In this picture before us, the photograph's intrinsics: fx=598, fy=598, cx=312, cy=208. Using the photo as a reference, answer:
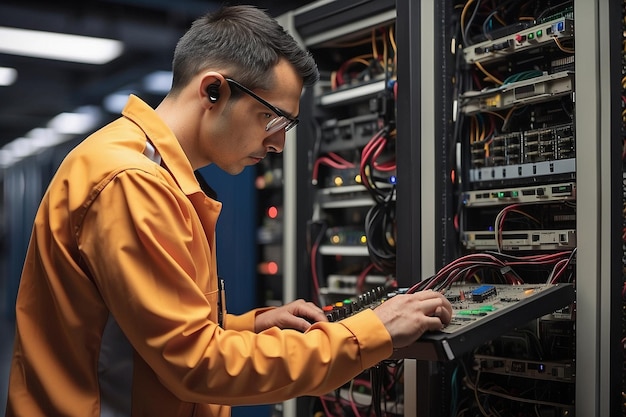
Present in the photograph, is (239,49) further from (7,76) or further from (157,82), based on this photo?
(7,76)

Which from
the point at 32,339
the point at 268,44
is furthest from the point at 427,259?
the point at 32,339

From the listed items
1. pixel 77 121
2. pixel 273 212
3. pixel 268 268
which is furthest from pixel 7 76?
pixel 268 268

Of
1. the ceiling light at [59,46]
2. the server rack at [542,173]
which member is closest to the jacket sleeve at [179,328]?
the server rack at [542,173]

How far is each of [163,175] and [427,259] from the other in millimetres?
1064

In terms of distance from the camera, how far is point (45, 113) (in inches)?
144

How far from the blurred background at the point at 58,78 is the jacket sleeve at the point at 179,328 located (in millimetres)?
2360

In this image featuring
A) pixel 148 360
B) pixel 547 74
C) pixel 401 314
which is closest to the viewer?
pixel 148 360

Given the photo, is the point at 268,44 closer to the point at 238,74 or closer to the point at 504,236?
the point at 238,74

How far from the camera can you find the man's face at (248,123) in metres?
1.34

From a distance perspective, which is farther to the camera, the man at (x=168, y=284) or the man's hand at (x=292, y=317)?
the man's hand at (x=292, y=317)

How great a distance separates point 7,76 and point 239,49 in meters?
2.57

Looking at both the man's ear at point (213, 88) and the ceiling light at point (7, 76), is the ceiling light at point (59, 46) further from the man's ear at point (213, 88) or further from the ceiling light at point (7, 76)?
the man's ear at point (213, 88)

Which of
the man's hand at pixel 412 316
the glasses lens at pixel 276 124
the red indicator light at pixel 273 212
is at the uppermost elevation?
the glasses lens at pixel 276 124

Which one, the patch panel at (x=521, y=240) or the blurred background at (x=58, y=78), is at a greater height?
the blurred background at (x=58, y=78)
